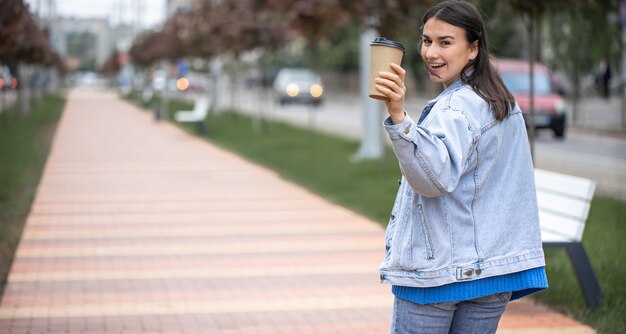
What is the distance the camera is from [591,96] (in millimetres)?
38375

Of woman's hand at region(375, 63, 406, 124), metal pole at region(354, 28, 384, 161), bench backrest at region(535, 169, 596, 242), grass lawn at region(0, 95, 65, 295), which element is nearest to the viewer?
woman's hand at region(375, 63, 406, 124)

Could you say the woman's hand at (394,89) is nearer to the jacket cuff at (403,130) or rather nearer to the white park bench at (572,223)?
the jacket cuff at (403,130)

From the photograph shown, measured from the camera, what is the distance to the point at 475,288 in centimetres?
315

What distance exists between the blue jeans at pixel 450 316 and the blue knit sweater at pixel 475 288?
35 millimetres

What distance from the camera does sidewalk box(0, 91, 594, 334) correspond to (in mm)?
6457

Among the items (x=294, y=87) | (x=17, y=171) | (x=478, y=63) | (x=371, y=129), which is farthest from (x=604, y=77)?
(x=478, y=63)

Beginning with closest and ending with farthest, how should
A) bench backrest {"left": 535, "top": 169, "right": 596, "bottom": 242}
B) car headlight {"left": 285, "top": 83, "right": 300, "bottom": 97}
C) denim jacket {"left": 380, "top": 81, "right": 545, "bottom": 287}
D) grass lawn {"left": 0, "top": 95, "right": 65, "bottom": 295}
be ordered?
denim jacket {"left": 380, "top": 81, "right": 545, "bottom": 287} < bench backrest {"left": 535, "top": 169, "right": 596, "bottom": 242} < grass lawn {"left": 0, "top": 95, "right": 65, "bottom": 295} < car headlight {"left": 285, "top": 83, "right": 300, "bottom": 97}

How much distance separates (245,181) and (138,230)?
4.71 meters

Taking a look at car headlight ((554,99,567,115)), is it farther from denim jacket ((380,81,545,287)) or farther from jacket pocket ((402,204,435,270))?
jacket pocket ((402,204,435,270))

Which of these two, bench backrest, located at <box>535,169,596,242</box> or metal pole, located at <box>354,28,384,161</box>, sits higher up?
bench backrest, located at <box>535,169,596,242</box>

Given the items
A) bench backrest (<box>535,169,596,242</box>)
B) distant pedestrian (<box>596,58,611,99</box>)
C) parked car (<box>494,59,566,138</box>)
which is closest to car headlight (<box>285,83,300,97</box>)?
distant pedestrian (<box>596,58,611,99</box>)

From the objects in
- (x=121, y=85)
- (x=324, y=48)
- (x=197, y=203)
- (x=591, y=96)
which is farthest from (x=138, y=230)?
(x=121, y=85)

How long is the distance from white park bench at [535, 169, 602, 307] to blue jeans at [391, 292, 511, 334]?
10.6 feet

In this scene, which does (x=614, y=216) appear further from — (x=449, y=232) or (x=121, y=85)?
(x=121, y=85)
